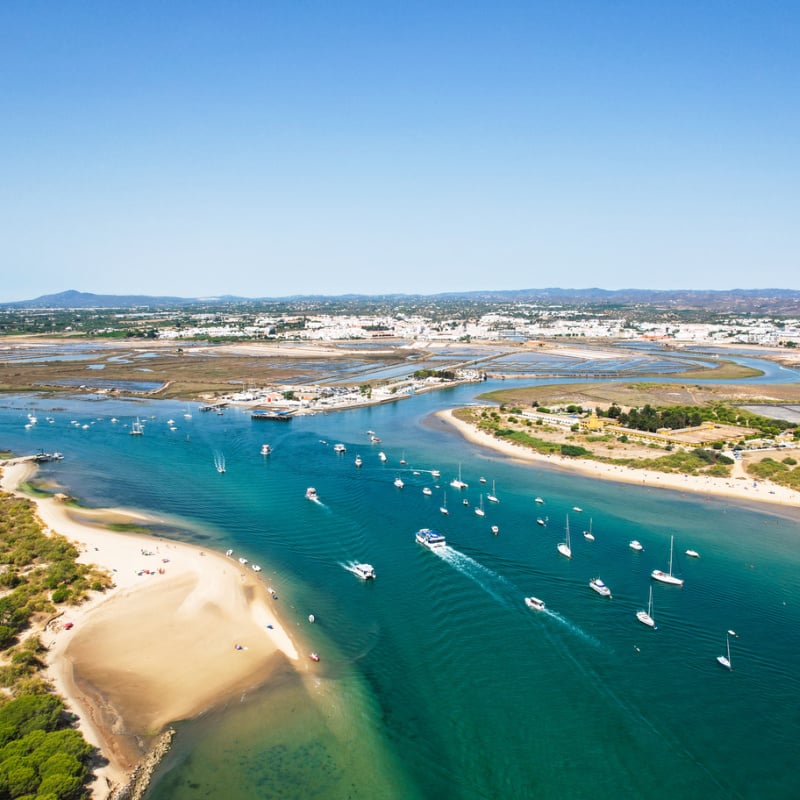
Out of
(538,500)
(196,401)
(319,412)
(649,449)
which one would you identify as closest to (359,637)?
(538,500)

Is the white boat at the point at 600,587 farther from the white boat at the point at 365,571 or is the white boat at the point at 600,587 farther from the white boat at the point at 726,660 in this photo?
the white boat at the point at 365,571

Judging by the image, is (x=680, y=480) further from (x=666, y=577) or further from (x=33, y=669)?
(x=33, y=669)

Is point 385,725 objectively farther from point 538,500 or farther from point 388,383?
point 388,383

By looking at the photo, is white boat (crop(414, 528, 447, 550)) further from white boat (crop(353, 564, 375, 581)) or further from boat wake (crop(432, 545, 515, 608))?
white boat (crop(353, 564, 375, 581))

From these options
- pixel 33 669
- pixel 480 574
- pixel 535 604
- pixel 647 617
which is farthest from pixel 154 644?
pixel 647 617

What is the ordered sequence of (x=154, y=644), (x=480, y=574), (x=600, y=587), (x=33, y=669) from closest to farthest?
(x=33, y=669) < (x=154, y=644) < (x=600, y=587) < (x=480, y=574)

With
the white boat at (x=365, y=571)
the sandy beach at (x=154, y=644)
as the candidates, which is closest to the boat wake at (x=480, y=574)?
the white boat at (x=365, y=571)
